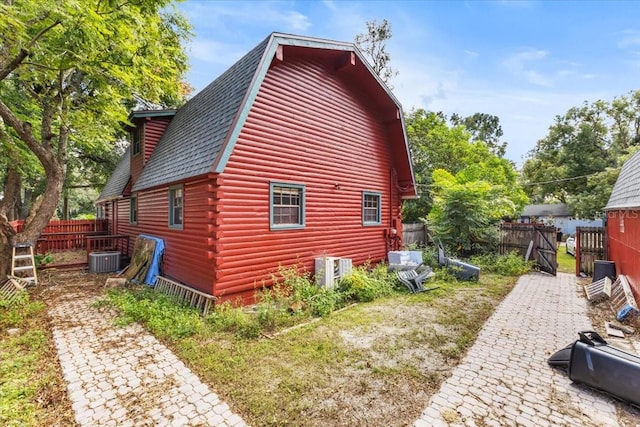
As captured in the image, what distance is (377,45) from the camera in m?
21.1

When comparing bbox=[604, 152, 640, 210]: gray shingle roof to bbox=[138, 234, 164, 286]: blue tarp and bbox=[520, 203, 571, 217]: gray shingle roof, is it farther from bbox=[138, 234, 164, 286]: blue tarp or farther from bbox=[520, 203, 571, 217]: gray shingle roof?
bbox=[520, 203, 571, 217]: gray shingle roof

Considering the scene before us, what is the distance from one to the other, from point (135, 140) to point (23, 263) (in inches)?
213

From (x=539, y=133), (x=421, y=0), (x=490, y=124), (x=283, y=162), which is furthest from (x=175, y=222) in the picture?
(x=490, y=124)

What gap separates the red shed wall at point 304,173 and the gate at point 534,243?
5.85 m

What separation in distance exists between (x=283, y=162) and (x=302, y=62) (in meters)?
2.89

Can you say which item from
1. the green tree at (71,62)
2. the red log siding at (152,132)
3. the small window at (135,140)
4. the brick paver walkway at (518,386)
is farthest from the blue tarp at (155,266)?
the brick paver walkway at (518,386)

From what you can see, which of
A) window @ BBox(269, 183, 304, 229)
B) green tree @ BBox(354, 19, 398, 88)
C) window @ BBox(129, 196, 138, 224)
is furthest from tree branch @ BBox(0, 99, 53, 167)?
green tree @ BBox(354, 19, 398, 88)

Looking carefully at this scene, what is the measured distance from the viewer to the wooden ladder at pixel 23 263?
→ 7.79m

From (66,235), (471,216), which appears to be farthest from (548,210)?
(66,235)

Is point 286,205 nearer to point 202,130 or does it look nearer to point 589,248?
point 202,130

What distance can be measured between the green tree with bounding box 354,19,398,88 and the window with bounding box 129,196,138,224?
18.4 meters

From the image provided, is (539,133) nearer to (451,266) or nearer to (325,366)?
(451,266)

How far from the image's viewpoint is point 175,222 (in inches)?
303

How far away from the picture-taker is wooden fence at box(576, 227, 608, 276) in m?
10.0
